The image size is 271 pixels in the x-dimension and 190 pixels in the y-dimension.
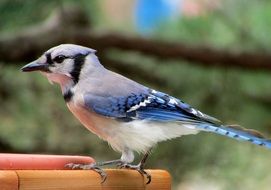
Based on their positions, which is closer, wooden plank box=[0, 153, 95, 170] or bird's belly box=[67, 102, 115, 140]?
wooden plank box=[0, 153, 95, 170]

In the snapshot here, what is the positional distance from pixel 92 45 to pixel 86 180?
0.94 m

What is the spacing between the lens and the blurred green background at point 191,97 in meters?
1.95

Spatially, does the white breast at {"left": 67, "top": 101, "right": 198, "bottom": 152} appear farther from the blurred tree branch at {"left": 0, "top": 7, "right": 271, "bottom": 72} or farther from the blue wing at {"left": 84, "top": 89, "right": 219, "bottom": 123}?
the blurred tree branch at {"left": 0, "top": 7, "right": 271, "bottom": 72}

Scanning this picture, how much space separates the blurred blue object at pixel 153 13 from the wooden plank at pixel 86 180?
Result: 42.6 inches

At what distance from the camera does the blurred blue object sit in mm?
2256

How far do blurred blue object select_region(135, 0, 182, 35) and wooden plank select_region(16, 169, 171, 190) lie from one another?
3.55ft

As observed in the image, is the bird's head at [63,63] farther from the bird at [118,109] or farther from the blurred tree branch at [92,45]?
the blurred tree branch at [92,45]

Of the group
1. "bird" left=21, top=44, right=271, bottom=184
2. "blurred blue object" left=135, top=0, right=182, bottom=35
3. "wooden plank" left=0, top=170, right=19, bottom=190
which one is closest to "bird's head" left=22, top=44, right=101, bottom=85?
"bird" left=21, top=44, right=271, bottom=184

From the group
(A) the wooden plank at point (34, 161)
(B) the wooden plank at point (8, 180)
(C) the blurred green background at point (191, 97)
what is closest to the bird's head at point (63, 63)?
(A) the wooden plank at point (34, 161)

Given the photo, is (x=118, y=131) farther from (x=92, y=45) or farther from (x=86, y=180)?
(x=92, y=45)

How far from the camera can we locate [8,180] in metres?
0.91

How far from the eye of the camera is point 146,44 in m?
1.98

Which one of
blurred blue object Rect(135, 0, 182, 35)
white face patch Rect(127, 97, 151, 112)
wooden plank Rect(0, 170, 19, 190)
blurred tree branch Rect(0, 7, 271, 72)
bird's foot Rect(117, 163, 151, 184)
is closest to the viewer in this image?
wooden plank Rect(0, 170, 19, 190)

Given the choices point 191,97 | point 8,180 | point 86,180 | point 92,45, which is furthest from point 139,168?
point 191,97
